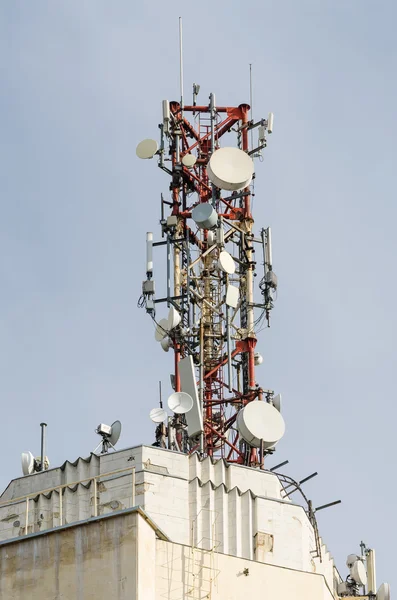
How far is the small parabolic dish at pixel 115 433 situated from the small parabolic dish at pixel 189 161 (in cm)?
1078

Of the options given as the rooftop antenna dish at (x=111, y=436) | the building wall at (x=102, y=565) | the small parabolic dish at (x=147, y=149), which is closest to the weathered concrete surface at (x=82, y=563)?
the building wall at (x=102, y=565)

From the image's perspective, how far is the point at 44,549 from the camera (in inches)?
1884

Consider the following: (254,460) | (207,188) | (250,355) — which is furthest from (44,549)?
(207,188)

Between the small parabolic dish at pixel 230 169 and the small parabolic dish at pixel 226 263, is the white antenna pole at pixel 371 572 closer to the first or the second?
the small parabolic dish at pixel 226 263

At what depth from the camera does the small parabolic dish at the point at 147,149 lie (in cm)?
6425

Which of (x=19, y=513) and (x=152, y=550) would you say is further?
(x=19, y=513)

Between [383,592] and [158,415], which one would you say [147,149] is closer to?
[158,415]

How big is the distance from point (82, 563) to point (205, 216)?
17.3 m

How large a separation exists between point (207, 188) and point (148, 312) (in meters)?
4.96

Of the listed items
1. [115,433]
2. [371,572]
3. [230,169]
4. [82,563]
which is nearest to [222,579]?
[82,563]

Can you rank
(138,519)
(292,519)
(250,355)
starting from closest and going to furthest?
1. (138,519)
2. (292,519)
3. (250,355)

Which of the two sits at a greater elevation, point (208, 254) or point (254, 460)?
point (208, 254)

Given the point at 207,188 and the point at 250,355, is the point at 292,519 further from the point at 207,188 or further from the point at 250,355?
the point at 207,188

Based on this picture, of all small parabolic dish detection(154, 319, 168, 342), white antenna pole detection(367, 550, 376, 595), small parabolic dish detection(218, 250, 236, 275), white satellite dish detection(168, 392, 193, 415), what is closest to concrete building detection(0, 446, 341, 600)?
white satellite dish detection(168, 392, 193, 415)
